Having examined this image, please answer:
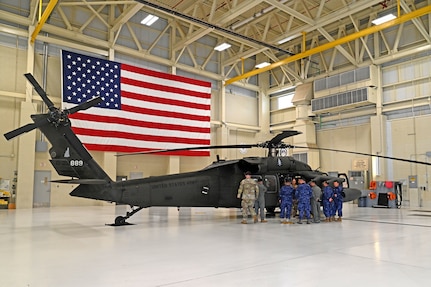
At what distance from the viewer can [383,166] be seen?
17.7m

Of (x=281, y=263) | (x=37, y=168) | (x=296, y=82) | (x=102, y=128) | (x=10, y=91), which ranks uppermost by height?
(x=296, y=82)

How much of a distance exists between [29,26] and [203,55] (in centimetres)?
973

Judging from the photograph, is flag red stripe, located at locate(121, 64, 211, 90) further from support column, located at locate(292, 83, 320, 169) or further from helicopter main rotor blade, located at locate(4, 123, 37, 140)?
helicopter main rotor blade, located at locate(4, 123, 37, 140)

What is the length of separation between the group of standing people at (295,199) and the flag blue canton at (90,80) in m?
9.49

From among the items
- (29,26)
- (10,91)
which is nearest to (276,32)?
(29,26)

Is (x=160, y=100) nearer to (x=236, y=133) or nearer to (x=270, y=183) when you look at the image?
(x=236, y=133)

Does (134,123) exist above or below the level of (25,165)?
above

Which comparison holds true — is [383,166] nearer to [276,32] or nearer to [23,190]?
[276,32]

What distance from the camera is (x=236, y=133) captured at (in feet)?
74.7

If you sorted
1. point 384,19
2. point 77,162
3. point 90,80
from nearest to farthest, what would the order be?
point 77,162, point 384,19, point 90,80

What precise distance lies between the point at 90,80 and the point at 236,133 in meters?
10.1

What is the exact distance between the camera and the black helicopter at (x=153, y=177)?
7773 mm

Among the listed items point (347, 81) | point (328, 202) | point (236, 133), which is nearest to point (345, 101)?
point (347, 81)

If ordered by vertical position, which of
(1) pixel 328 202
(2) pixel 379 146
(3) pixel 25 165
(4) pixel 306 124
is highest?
(4) pixel 306 124
